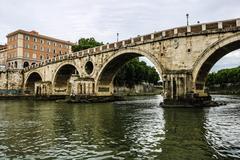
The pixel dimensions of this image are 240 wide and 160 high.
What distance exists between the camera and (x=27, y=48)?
65500mm

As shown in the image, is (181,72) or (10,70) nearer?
(181,72)

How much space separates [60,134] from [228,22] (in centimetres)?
1609

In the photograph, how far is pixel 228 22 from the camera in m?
19.9

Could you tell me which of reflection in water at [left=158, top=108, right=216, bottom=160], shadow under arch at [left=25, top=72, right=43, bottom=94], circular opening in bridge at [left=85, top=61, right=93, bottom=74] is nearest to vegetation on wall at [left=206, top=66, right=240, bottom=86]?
circular opening in bridge at [left=85, top=61, right=93, bottom=74]

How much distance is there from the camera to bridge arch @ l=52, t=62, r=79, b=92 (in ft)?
144

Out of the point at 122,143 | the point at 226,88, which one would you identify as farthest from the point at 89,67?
the point at 226,88

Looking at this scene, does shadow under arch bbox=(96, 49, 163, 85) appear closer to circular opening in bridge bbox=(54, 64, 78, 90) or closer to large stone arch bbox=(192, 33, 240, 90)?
large stone arch bbox=(192, 33, 240, 90)

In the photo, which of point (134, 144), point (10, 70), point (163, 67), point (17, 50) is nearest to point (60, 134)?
point (134, 144)

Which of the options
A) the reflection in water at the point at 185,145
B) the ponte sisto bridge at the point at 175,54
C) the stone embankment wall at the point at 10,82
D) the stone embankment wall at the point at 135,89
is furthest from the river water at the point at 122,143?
the stone embankment wall at the point at 135,89

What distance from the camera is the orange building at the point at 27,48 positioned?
63.8 metres

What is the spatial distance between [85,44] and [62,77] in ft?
44.2

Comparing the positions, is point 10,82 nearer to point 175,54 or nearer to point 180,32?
point 175,54

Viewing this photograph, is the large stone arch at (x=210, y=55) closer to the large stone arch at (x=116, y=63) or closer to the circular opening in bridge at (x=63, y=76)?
the large stone arch at (x=116, y=63)

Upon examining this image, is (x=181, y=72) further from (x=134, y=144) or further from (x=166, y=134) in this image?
(x=134, y=144)
